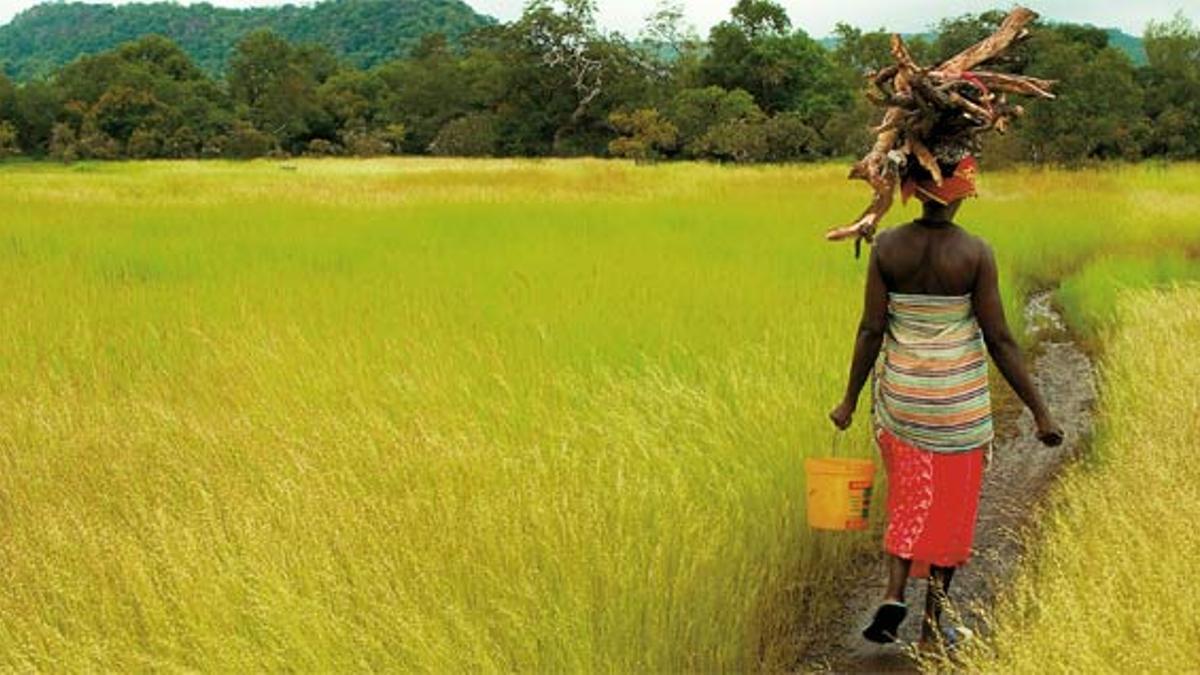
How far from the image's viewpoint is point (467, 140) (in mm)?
43062

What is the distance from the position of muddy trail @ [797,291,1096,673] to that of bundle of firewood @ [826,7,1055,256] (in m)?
1.20

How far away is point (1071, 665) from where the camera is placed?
2.45m

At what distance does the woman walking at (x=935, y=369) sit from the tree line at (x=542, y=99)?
92.8 ft

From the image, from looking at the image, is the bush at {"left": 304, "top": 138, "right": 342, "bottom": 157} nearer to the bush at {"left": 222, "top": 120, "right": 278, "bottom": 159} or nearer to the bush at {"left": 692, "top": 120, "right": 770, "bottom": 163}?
the bush at {"left": 222, "top": 120, "right": 278, "bottom": 159}

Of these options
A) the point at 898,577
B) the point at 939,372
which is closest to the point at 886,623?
the point at 898,577

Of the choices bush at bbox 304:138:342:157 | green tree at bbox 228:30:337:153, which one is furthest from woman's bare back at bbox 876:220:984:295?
green tree at bbox 228:30:337:153

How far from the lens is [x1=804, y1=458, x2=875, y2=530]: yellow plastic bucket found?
3471 mm

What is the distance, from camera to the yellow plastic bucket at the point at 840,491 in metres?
3.47

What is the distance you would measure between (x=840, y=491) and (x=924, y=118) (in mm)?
1148

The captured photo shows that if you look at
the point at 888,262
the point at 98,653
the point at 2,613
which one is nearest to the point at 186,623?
the point at 98,653

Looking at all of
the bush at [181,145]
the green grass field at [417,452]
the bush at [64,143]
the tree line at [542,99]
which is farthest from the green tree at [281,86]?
the green grass field at [417,452]

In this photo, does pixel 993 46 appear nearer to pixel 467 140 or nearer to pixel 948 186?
pixel 948 186

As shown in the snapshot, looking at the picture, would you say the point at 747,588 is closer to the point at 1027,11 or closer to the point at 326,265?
the point at 1027,11

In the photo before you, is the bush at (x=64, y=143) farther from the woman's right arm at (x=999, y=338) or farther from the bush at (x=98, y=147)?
the woman's right arm at (x=999, y=338)
